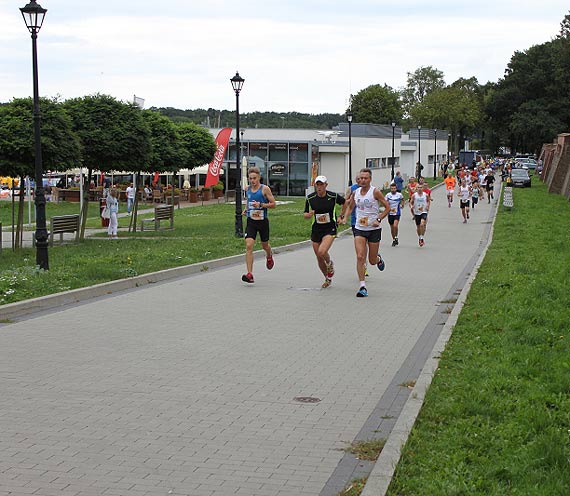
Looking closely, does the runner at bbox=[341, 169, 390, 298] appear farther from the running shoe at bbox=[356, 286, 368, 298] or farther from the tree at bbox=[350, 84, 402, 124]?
the tree at bbox=[350, 84, 402, 124]

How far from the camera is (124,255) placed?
1833 cm

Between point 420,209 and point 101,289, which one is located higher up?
point 420,209

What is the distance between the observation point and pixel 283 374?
8.27 meters

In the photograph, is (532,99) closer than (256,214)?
No

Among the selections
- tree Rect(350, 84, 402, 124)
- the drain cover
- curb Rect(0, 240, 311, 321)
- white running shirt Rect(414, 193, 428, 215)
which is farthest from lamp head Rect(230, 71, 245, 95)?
tree Rect(350, 84, 402, 124)

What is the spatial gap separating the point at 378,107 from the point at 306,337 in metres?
129

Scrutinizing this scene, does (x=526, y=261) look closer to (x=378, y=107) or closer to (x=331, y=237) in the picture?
(x=331, y=237)

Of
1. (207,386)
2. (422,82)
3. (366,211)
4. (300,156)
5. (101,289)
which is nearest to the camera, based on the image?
(207,386)

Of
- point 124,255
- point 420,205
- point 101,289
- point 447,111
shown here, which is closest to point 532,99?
point 447,111

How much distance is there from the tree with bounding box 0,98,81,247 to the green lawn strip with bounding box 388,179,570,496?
12204 mm

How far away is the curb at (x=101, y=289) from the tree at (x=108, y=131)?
9076 mm

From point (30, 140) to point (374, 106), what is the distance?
11904 cm

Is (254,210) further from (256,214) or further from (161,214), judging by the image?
(161,214)

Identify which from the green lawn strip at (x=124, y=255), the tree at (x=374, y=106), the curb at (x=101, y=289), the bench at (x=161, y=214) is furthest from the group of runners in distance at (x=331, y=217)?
the tree at (x=374, y=106)
